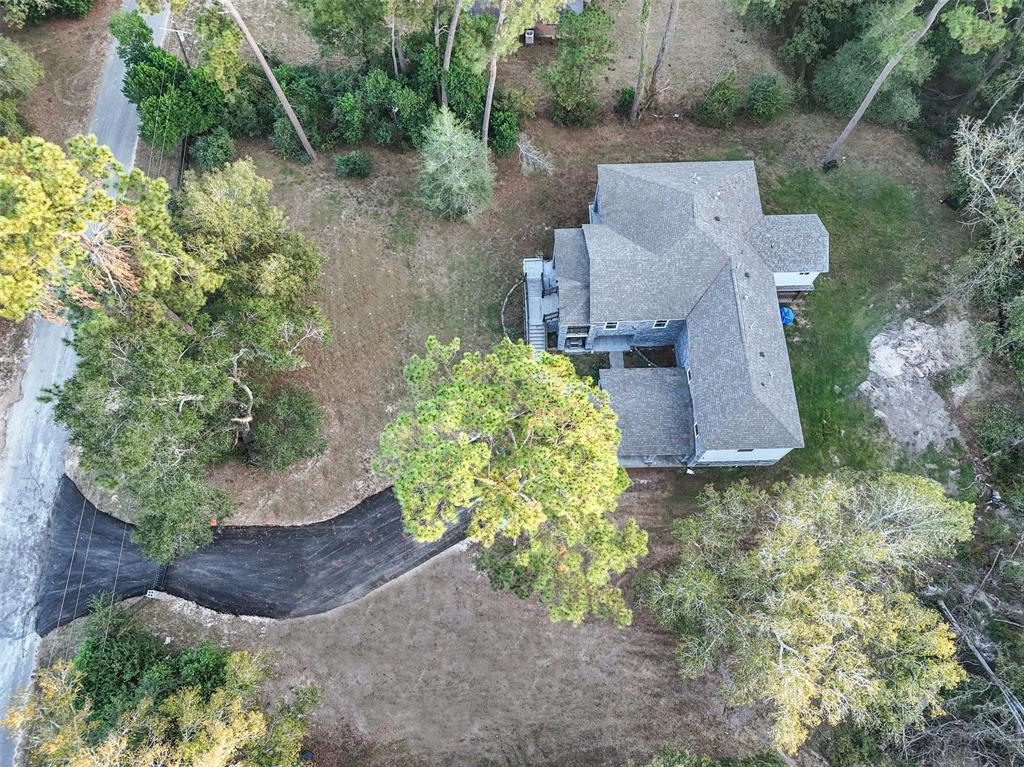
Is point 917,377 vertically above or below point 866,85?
below

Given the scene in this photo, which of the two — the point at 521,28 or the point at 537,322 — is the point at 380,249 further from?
the point at 521,28

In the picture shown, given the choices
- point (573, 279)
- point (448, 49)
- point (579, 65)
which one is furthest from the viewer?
point (579, 65)

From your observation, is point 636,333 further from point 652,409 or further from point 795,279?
point 795,279

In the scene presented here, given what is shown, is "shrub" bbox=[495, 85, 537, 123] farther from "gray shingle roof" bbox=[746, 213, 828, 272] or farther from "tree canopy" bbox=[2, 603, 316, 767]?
"tree canopy" bbox=[2, 603, 316, 767]

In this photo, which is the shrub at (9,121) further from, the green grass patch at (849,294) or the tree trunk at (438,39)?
the green grass patch at (849,294)

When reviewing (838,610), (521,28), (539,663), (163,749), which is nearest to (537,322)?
(521,28)

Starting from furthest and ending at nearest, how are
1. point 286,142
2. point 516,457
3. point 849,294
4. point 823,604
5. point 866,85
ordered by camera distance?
point 866,85 < point 286,142 < point 849,294 < point 823,604 < point 516,457

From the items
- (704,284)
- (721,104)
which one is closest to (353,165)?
(704,284)

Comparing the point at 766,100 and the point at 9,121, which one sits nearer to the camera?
the point at 9,121
